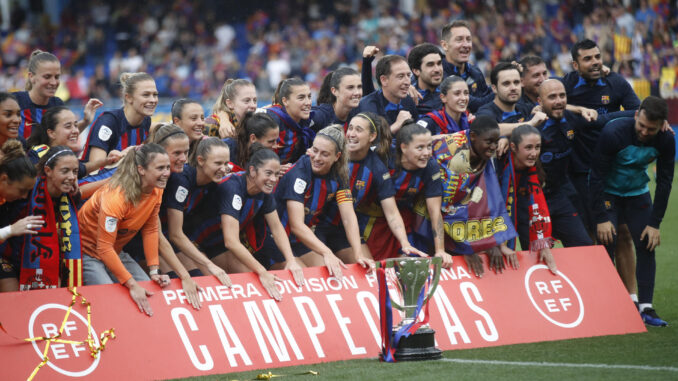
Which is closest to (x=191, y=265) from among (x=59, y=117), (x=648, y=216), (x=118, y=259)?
(x=118, y=259)

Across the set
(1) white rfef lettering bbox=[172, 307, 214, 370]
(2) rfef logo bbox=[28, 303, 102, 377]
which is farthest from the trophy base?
(2) rfef logo bbox=[28, 303, 102, 377]

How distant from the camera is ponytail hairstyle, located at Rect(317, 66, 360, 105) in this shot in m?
7.91

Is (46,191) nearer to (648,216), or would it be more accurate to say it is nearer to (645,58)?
(648,216)

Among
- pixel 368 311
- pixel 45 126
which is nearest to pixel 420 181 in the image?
pixel 368 311

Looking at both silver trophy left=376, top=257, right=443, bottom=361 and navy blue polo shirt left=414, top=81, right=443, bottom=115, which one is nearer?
silver trophy left=376, top=257, right=443, bottom=361

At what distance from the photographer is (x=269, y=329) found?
6.19 metres

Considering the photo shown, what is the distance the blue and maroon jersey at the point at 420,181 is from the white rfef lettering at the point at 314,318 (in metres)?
1.29

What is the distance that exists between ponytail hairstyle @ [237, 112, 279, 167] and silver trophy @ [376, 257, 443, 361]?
172 centimetres

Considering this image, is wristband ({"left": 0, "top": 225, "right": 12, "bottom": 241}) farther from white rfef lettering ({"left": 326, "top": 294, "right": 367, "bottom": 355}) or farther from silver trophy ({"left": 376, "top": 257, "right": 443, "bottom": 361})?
silver trophy ({"left": 376, "top": 257, "right": 443, "bottom": 361})

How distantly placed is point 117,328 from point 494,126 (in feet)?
10.2

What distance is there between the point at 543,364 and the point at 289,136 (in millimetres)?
3031

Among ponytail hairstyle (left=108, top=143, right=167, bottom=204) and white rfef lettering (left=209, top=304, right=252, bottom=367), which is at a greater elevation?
ponytail hairstyle (left=108, top=143, right=167, bottom=204)

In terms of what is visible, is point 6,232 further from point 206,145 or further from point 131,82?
point 131,82

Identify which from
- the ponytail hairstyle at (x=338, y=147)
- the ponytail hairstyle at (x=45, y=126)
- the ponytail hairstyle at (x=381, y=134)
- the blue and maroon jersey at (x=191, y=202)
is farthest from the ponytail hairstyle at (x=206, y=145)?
the ponytail hairstyle at (x=381, y=134)
